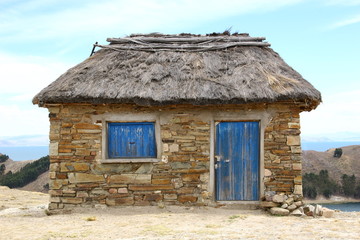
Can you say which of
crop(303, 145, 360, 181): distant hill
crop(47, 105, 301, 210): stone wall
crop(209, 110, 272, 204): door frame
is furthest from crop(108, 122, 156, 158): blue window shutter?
crop(303, 145, 360, 181): distant hill

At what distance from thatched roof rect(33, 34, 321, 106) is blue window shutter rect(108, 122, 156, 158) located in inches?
25.4

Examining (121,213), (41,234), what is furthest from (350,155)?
(41,234)

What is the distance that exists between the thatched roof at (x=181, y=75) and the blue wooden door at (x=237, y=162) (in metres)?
0.74

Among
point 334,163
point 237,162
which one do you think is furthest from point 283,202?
point 334,163

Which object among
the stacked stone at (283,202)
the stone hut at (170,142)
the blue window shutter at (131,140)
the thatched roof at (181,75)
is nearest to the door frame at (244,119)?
the stone hut at (170,142)

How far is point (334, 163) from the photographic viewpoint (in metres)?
24.5

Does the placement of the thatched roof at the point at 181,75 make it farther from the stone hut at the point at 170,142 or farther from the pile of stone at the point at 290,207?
the pile of stone at the point at 290,207

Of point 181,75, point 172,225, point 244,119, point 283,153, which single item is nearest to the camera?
point 172,225

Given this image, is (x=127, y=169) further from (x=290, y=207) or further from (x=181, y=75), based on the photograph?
(x=290, y=207)

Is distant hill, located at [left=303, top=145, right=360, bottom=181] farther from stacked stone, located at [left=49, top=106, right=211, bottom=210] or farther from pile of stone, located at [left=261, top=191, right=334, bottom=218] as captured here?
stacked stone, located at [left=49, top=106, right=211, bottom=210]

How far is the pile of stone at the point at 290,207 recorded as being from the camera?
855 centimetres

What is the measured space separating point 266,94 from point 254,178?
70.4 inches

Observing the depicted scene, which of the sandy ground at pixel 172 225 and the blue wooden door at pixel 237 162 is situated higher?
the blue wooden door at pixel 237 162

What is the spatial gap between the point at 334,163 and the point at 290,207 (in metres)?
17.1
